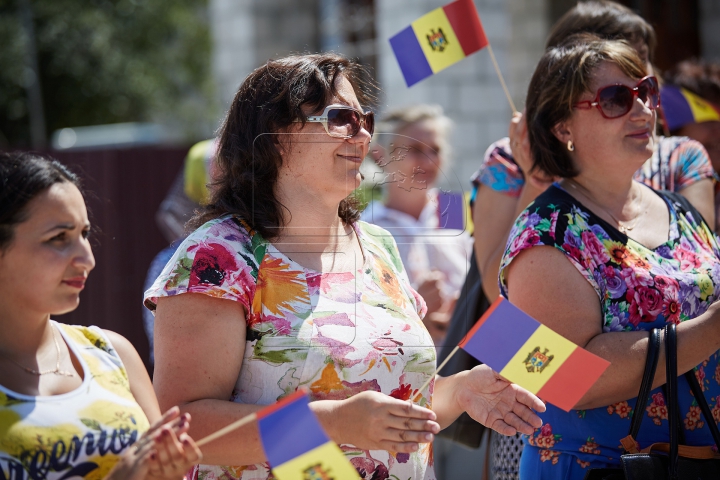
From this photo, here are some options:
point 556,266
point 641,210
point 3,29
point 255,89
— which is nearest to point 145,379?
point 255,89

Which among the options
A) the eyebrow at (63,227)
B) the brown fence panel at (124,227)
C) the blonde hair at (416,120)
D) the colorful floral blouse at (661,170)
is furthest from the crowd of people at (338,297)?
the brown fence panel at (124,227)

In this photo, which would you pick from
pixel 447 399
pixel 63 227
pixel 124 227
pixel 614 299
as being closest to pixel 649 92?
pixel 614 299

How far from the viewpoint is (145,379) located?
1908 millimetres

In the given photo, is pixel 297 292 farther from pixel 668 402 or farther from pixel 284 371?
pixel 668 402

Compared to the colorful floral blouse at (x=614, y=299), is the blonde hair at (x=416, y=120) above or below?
above

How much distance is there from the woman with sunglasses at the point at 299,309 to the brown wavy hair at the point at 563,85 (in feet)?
1.97

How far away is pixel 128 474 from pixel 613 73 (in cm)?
175

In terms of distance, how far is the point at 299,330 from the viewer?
6.49ft

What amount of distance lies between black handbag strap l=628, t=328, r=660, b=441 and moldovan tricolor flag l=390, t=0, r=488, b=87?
1.33m

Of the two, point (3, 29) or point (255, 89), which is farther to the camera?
point (3, 29)

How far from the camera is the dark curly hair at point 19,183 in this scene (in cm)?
170

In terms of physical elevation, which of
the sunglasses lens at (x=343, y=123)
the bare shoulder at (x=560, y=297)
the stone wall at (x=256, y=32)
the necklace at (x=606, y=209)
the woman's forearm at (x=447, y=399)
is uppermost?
the stone wall at (x=256, y=32)

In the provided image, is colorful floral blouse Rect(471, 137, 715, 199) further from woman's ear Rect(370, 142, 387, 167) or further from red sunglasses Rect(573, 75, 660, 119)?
woman's ear Rect(370, 142, 387, 167)

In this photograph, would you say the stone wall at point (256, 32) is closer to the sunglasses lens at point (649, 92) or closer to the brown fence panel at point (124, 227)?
the brown fence panel at point (124, 227)
